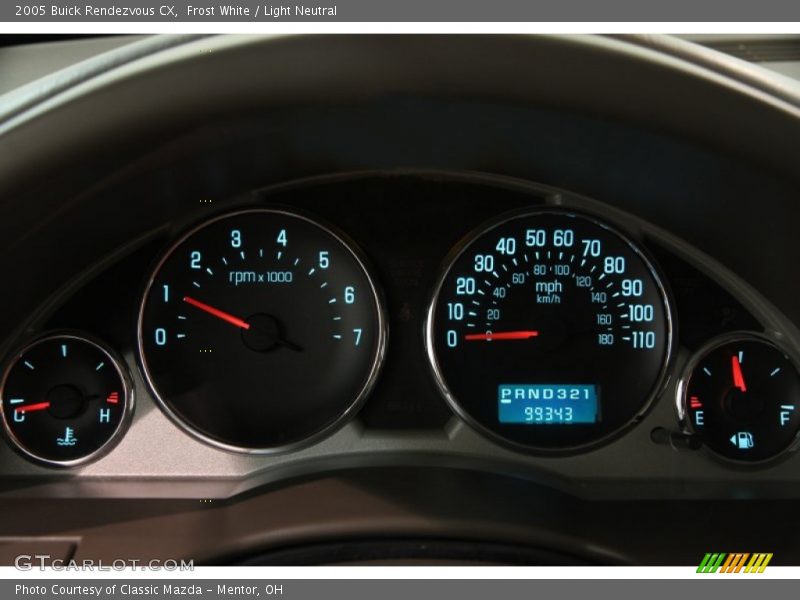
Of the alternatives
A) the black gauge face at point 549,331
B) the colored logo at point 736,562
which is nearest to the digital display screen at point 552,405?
the black gauge face at point 549,331

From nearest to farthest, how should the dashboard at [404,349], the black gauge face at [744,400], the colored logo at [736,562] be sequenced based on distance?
the colored logo at [736,562] < the dashboard at [404,349] < the black gauge face at [744,400]

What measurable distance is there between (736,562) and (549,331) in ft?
2.05

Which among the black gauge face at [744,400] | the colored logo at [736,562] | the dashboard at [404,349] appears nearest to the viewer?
the colored logo at [736,562]

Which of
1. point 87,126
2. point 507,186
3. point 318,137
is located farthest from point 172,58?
point 507,186

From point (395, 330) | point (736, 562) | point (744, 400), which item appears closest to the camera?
point (736, 562)

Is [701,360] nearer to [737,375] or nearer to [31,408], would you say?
[737,375]

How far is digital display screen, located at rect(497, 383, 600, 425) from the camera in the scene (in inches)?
85.1

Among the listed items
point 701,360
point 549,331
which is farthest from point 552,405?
point 701,360

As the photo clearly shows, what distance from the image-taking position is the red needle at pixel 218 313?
7.07 feet

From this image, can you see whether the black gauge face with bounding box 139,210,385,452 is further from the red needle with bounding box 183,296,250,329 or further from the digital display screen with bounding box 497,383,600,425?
the digital display screen with bounding box 497,383,600,425

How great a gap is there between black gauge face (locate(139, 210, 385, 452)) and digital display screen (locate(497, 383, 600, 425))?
0.32 metres

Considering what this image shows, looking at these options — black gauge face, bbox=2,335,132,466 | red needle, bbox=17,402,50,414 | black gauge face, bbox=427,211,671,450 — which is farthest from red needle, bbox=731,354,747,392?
red needle, bbox=17,402,50,414

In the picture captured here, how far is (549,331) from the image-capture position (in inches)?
84.2

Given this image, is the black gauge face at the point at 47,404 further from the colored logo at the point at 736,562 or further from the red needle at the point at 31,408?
the colored logo at the point at 736,562
